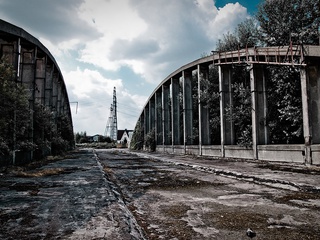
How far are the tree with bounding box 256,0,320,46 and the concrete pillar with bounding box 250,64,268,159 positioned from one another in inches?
168

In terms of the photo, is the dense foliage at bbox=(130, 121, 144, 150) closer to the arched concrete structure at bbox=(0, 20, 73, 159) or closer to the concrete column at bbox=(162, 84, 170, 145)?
the concrete column at bbox=(162, 84, 170, 145)

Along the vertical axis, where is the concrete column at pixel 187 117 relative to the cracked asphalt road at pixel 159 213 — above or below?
above

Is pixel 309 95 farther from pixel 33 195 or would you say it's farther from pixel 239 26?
pixel 239 26

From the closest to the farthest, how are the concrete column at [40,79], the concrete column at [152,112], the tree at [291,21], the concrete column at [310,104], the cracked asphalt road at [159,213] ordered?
the cracked asphalt road at [159,213] → the concrete column at [310,104] → the tree at [291,21] → the concrete column at [40,79] → the concrete column at [152,112]

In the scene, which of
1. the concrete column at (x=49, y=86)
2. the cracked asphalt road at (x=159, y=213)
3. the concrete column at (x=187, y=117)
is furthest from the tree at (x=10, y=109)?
the concrete column at (x=187, y=117)

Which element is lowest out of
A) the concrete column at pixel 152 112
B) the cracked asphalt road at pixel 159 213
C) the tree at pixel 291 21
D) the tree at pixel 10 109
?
the cracked asphalt road at pixel 159 213

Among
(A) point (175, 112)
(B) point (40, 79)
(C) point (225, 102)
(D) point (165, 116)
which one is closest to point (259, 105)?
(C) point (225, 102)

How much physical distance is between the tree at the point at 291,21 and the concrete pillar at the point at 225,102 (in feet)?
12.3

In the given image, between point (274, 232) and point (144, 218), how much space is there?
1.25 m

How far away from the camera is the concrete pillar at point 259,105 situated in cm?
1252

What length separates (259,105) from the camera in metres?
12.8

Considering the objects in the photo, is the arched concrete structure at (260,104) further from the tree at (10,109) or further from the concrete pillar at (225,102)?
the tree at (10,109)

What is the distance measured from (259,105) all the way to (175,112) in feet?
41.7

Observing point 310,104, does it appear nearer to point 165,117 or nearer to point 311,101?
point 311,101
